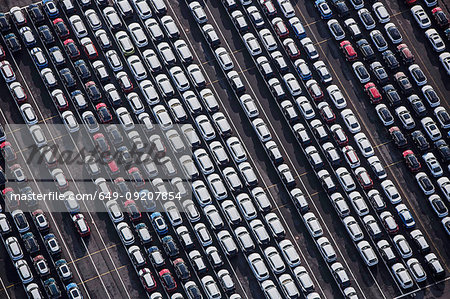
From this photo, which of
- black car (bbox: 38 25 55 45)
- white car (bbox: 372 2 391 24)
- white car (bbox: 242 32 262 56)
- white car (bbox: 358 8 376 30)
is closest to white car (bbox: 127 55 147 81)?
black car (bbox: 38 25 55 45)

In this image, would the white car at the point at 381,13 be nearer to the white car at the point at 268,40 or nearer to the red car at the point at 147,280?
the white car at the point at 268,40

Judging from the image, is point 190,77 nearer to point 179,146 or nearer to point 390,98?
point 179,146

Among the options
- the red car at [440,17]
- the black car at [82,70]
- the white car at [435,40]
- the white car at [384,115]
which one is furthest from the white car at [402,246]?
the black car at [82,70]

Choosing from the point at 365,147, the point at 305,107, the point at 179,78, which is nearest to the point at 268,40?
the point at 305,107

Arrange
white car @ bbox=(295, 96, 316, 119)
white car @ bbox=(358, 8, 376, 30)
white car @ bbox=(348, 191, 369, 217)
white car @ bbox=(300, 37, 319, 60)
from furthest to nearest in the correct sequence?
white car @ bbox=(358, 8, 376, 30) → white car @ bbox=(300, 37, 319, 60) → white car @ bbox=(295, 96, 316, 119) → white car @ bbox=(348, 191, 369, 217)

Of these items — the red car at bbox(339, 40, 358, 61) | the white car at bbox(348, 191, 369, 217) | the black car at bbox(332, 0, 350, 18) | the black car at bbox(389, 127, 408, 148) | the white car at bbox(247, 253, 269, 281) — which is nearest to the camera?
the white car at bbox(247, 253, 269, 281)

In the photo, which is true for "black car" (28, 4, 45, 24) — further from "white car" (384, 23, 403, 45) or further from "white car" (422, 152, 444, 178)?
"white car" (422, 152, 444, 178)

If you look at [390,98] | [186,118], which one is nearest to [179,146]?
[186,118]

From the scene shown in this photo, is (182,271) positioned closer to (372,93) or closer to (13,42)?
(372,93)
